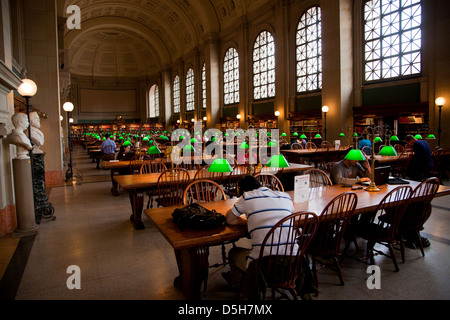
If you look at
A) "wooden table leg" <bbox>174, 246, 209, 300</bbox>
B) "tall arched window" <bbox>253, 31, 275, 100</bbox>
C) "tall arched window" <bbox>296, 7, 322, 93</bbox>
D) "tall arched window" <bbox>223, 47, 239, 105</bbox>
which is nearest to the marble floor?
"wooden table leg" <bbox>174, 246, 209, 300</bbox>

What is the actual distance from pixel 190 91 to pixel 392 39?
19.6 m

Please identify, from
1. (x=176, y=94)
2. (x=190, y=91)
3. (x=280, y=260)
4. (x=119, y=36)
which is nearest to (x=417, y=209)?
(x=280, y=260)

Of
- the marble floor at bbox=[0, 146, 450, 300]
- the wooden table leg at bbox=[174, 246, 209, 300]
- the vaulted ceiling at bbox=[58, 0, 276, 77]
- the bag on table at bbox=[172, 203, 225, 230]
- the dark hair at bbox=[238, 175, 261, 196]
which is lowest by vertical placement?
the marble floor at bbox=[0, 146, 450, 300]

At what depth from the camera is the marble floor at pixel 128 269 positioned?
3.14m

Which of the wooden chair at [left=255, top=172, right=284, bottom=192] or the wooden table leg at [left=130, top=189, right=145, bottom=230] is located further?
the wooden table leg at [left=130, top=189, right=145, bottom=230]

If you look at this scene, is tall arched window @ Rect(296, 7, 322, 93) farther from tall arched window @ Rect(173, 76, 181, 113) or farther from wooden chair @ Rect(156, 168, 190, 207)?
tall arched window @ Rect(173, 76, 181, 113)

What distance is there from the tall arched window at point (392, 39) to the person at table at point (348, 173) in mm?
8529

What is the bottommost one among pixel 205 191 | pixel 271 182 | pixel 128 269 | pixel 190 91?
pixel 128 269

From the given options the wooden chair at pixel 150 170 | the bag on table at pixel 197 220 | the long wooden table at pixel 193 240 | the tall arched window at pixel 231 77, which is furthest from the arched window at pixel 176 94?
the bag on table at pixel 197 220

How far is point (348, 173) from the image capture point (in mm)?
5062

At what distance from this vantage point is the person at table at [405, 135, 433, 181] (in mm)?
Result: 7781

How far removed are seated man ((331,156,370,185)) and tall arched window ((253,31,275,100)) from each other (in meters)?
14.3

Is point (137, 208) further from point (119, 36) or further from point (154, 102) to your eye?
point (154, 102)
